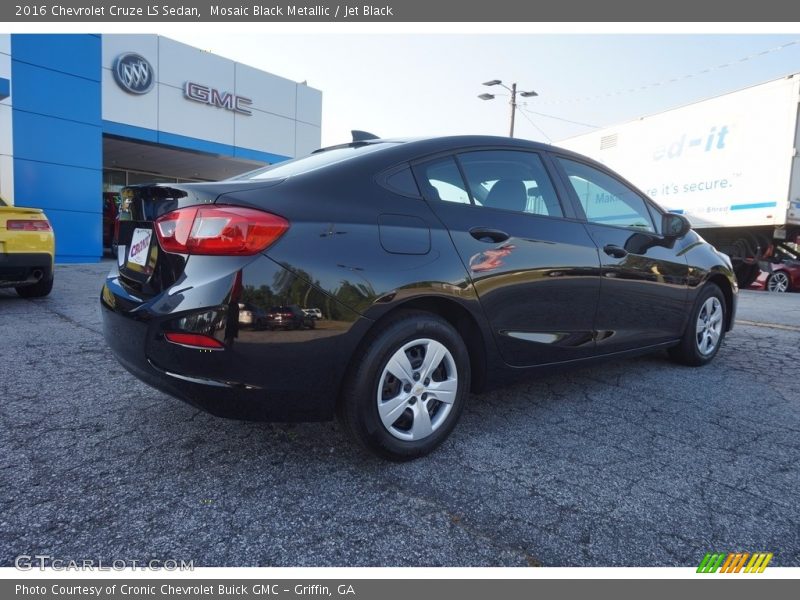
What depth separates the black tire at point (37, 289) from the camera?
20.3 ft

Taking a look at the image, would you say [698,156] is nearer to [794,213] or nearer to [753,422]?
[794,213]

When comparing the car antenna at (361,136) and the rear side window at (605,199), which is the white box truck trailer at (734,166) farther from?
the car antenna at (361,136)

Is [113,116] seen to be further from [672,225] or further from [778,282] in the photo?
[778,282]

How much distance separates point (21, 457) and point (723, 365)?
14.7 feet

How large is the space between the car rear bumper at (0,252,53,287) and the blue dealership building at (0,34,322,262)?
24.4 ft

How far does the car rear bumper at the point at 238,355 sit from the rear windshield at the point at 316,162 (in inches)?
23.3

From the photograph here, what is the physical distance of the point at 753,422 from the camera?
2896mm

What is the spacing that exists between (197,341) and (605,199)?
2.59m

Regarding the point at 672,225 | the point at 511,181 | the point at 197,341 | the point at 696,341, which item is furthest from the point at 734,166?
the point at 197,341

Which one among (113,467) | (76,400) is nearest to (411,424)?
(113,467)

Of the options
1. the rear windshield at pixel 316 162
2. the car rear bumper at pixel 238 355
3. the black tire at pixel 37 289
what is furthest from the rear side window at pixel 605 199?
the black tire at pixel 37 289

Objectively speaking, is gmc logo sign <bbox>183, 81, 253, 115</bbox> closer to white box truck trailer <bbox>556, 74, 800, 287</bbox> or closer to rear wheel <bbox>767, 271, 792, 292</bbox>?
white box truck trailer <bbox>556, 74, 800, 287</bbox>

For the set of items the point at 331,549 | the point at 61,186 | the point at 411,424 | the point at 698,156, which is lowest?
the point at 331,549

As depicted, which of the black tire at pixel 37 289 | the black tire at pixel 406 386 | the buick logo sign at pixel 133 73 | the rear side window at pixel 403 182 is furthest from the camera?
the buick logo sign at pixel 133 73
